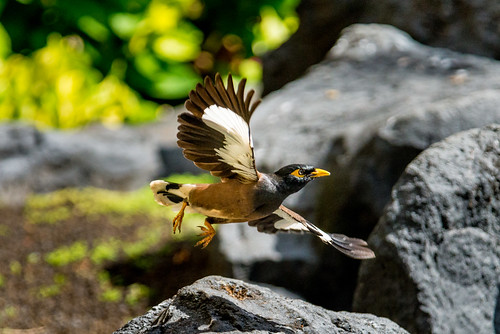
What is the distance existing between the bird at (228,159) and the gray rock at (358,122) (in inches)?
56.3

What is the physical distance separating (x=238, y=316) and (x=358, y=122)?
184 cm

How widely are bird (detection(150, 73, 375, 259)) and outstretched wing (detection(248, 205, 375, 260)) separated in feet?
0.26

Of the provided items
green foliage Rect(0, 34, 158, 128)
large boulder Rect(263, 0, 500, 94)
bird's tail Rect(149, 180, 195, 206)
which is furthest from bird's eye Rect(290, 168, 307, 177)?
green foliage Rect(0, 34, 158, 128)

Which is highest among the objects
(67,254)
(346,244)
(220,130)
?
(220,130)

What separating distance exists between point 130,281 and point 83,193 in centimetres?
158

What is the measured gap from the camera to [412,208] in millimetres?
2283

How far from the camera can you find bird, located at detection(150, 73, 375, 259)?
4.63 ft

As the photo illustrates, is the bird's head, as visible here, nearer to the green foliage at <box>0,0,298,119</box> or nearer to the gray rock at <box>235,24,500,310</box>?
the gray rock at <box>235,24,500,310</box>

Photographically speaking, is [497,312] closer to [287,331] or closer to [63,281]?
[287,331]

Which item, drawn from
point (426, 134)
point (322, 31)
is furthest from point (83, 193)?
point (426, 134)

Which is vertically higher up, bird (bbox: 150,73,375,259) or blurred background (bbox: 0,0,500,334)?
bird (bbox: 150,73,375,259)

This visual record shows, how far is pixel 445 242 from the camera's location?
7.48 feet

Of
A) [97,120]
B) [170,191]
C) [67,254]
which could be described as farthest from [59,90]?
[170,191]

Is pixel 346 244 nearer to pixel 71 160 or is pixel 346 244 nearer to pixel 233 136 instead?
pixel 233 136
